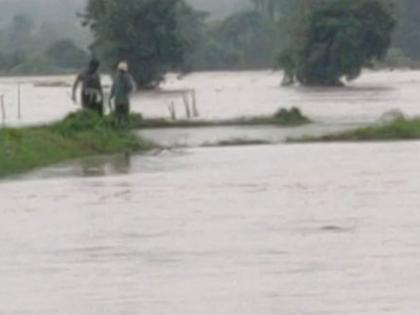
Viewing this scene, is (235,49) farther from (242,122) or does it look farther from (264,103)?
(242,122)

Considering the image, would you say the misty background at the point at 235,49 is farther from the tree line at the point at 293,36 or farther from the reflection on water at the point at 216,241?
the reflection on water at the point at 216,241

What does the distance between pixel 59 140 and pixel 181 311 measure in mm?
17660

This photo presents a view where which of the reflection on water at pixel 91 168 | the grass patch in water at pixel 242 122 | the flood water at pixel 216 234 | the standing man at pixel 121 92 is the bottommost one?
the grass patch in water at pixel 242 122

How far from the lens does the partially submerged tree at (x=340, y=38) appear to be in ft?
271

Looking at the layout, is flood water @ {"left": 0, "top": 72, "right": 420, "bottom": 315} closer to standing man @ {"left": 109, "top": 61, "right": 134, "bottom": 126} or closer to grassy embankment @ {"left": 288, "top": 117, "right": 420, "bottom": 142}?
standing man @ {"left": 109, "top": 61, "right": 134, "bottom": 126}

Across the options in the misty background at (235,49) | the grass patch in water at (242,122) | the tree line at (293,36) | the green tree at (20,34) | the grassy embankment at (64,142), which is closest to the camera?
the grassy embankment at (64,142)

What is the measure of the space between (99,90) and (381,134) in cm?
541

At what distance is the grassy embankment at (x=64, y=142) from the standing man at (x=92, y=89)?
424 mm

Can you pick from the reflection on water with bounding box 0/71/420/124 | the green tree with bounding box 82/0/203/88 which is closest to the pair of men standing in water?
the reflection on water with bounding box 0/71/420/124

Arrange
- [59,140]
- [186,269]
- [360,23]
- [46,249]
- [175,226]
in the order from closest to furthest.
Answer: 1. [186,269]
2. [46,249]
3. [175,226]
4. [59,140]
5. [360,23]

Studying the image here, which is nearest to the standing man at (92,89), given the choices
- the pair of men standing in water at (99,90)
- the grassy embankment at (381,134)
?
the pair of men standing in water at (99,90)

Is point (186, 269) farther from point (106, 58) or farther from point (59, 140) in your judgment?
point (106, 58)

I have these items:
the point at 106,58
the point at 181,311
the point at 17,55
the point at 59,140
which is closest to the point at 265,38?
the point at 17,55

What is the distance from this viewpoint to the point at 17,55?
14125 centimetres
